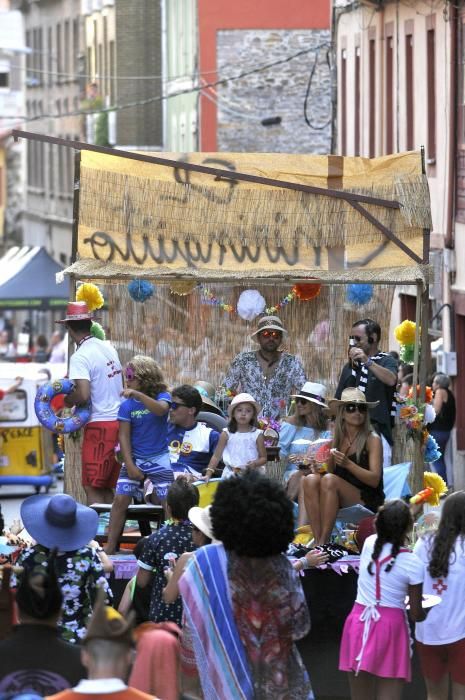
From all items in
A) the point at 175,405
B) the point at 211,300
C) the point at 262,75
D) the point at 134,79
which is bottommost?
the point at 175,405

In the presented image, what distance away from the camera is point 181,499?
9312 millimetres

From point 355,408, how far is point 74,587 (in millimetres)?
3291

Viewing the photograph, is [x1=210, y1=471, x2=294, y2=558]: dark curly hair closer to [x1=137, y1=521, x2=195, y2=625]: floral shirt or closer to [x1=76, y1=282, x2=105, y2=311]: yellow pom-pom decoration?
[x1=137, y1=521, x2=195, y2=625]: floral shirt

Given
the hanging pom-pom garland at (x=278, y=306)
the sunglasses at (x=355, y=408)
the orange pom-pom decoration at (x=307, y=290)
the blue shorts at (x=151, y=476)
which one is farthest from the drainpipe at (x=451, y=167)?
the sunglasses at (x=355, y=408)

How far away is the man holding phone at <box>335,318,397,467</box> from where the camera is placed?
13.0m

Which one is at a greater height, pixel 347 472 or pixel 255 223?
pixel 255 223

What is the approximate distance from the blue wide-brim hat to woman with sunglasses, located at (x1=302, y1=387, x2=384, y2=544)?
2.85 metres

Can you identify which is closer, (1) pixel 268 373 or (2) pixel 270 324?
(2) pixel 270 324

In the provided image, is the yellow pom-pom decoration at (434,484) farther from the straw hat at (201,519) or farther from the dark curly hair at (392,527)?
the straw hat at (201,519)

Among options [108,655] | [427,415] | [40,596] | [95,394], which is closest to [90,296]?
[95,394]

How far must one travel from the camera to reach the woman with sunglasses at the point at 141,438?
12.2 metres

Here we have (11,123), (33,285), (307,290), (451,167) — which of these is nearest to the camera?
(307,290)

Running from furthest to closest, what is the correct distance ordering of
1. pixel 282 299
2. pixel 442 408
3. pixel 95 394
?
pixel 442 408, pixel 282 299, pixel 95 394

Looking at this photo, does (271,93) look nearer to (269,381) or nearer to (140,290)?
(140,290)
